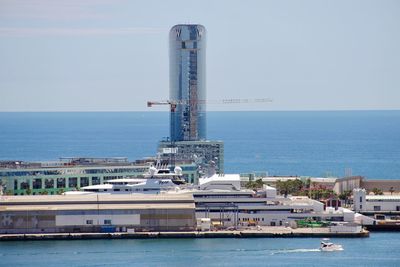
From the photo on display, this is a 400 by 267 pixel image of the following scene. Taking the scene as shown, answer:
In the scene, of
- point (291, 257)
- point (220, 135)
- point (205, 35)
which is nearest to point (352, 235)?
point (291, 257)

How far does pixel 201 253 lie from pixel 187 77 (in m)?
38.9

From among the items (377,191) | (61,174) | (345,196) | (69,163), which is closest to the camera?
(345,196)

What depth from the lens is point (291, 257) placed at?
202ft

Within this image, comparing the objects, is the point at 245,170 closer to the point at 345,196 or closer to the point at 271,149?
the point at 345,196

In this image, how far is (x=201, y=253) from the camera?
62.9m

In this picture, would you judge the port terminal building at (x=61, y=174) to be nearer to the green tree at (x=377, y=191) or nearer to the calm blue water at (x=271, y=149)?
the green tree at (x=377, y=191)

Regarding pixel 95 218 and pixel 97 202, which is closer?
pixel 95 218

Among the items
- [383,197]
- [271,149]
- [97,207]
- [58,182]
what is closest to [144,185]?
[97,207]

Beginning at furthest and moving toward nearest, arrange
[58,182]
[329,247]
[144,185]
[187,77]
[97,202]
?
[187,77]
[58,182]
[144,185]
[97,202]
[329,247]

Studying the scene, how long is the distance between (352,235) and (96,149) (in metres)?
75.0

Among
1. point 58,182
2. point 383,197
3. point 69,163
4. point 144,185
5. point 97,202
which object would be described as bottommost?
point 97,202

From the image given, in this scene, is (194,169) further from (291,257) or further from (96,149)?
(96,149)

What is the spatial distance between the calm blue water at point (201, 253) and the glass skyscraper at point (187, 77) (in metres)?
33.3

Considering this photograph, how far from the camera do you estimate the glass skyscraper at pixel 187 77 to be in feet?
330
